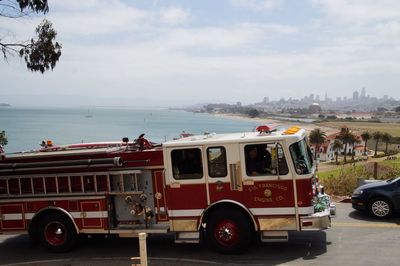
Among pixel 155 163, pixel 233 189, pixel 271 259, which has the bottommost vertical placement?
pixel 271 259

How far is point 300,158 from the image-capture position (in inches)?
356

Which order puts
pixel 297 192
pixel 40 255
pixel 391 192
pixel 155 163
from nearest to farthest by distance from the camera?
pixel 297 192
pixel 155 163
pixel 40 255
pixel 391 192

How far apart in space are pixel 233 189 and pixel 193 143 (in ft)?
4.00

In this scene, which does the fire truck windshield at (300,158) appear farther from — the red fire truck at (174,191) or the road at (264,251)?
the road at (264,251)

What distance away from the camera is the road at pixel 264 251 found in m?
8.88

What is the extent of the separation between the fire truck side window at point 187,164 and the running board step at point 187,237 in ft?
3.85

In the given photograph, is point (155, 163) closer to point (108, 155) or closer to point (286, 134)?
point (108, 155)

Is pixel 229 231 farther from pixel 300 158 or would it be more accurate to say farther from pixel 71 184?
pixel 71 184

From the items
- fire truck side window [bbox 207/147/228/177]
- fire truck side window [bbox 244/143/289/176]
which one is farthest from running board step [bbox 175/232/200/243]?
fire truck side window [bbox 244/143/289/176]

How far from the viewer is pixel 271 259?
352 inches

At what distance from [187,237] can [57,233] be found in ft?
9.94

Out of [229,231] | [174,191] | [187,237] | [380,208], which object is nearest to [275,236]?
[229,231]

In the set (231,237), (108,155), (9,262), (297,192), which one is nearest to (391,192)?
(297,192)

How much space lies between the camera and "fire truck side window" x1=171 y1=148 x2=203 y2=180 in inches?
364
